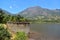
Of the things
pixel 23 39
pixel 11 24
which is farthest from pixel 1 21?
pixel 23 39

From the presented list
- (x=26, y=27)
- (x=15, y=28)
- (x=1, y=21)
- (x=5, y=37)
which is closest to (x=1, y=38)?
(x=5, y=37)

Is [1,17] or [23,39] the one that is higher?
[1,17]

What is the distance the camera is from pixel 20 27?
1773 inches

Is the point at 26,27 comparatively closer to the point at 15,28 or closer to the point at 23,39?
the point at 15,28

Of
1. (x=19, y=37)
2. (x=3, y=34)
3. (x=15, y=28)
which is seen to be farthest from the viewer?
(x=15, y=28)

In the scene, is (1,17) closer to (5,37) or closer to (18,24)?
(18,24)

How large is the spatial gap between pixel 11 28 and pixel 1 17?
10.1m

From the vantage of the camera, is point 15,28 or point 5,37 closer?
point 5,37

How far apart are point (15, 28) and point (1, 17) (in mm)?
10977

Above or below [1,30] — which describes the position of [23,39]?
below

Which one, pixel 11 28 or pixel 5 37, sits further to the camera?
pixel 11 28

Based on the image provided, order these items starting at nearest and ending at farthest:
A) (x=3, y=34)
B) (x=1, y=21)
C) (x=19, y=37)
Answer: (x=3, y=34), (x=19, y=37), (x=1, y=21)

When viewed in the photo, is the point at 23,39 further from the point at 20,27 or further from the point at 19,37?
the point at 20,27

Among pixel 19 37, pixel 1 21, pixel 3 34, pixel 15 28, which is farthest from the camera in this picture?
pixel 1 21
